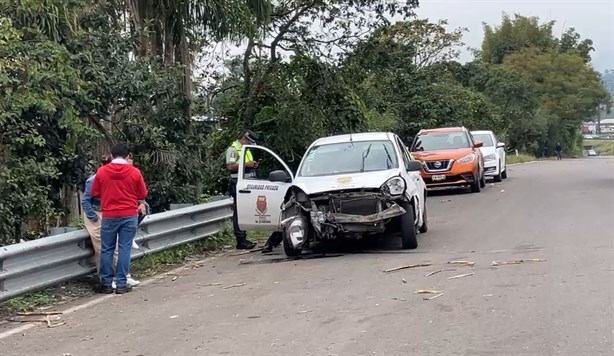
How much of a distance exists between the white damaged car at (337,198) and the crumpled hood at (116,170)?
276 cm

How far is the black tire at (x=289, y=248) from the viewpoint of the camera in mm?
11469

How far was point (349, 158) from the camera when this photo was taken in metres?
12.7

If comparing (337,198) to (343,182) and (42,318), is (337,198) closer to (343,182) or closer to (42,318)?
(343,182)

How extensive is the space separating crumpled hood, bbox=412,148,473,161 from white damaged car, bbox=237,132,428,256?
9.60 metres

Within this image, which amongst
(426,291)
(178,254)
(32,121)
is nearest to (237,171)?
(178,254)

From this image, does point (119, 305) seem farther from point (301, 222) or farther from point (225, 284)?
point (301, 222)

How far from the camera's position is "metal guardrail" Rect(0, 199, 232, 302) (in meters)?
8.26

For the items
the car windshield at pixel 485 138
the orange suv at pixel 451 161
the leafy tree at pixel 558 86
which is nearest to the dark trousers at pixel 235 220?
the orange suv at pixel 451 161

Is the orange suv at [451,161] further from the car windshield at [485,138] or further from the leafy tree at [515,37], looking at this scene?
the leafy tree at [515,37]

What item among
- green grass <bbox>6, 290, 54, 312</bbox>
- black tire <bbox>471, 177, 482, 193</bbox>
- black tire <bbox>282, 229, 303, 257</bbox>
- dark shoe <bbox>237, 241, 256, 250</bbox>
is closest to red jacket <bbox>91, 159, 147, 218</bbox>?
green grass <bbox>6, 290, 54, 312</bbox>

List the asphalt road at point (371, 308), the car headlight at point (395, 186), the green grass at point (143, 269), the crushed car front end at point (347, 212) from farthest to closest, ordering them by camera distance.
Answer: the car headlight at point (395, 186) → the crushed car front end at point (347, 212) → the green grass at point (143, 269) → the asphalt road at point (371, 308)

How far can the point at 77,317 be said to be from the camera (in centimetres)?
817

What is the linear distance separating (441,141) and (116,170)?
50.0 feet

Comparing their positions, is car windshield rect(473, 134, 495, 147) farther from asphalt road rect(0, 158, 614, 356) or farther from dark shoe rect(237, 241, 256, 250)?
dark shoe rect(237, 241, 256, 250)
